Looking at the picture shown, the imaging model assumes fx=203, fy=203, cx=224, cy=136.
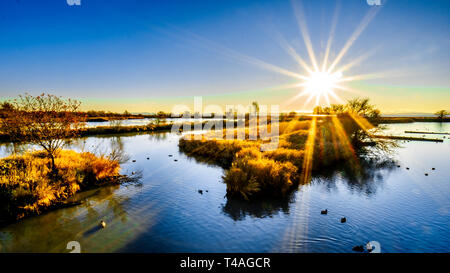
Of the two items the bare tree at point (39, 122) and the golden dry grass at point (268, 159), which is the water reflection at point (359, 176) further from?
the bare tree at point (39, 122)

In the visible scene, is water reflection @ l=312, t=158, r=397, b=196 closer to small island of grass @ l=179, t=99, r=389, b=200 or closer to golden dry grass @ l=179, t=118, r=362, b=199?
small island of grass @ l=179, t=99, r=389, b=200

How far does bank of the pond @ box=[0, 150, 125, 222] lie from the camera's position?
812 cm

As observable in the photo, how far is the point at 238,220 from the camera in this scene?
27.8ft

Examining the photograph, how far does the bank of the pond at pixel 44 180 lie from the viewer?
26.6 feet

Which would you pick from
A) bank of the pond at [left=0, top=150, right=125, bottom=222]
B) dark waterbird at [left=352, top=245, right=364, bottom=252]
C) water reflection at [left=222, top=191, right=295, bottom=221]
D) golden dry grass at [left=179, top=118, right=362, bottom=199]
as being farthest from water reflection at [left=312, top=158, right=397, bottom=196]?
bank of the pond at [left=0, top=150, right=125, bottom=222]

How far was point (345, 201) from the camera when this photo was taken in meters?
10.6

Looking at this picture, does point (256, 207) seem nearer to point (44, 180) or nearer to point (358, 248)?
point (358, 248)

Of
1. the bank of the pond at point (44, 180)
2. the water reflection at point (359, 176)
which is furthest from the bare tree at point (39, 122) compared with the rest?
the water reflection at point (359, 176)

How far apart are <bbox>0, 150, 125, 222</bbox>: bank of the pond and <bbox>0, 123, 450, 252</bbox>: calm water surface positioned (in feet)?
2.09

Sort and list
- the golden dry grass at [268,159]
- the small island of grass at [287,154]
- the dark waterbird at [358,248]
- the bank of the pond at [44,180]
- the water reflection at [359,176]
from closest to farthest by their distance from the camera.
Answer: the dark waterbird at [358,248], the bank of the pond at [44,180], the golden dry grass at [268,159], the small island of grass at [287,154], the water reflection at [359,176]

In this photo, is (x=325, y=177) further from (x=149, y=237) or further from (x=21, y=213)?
(x=21, y=213)

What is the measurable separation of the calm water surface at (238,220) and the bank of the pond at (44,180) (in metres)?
0.64

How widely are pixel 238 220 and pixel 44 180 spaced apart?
8.90m
